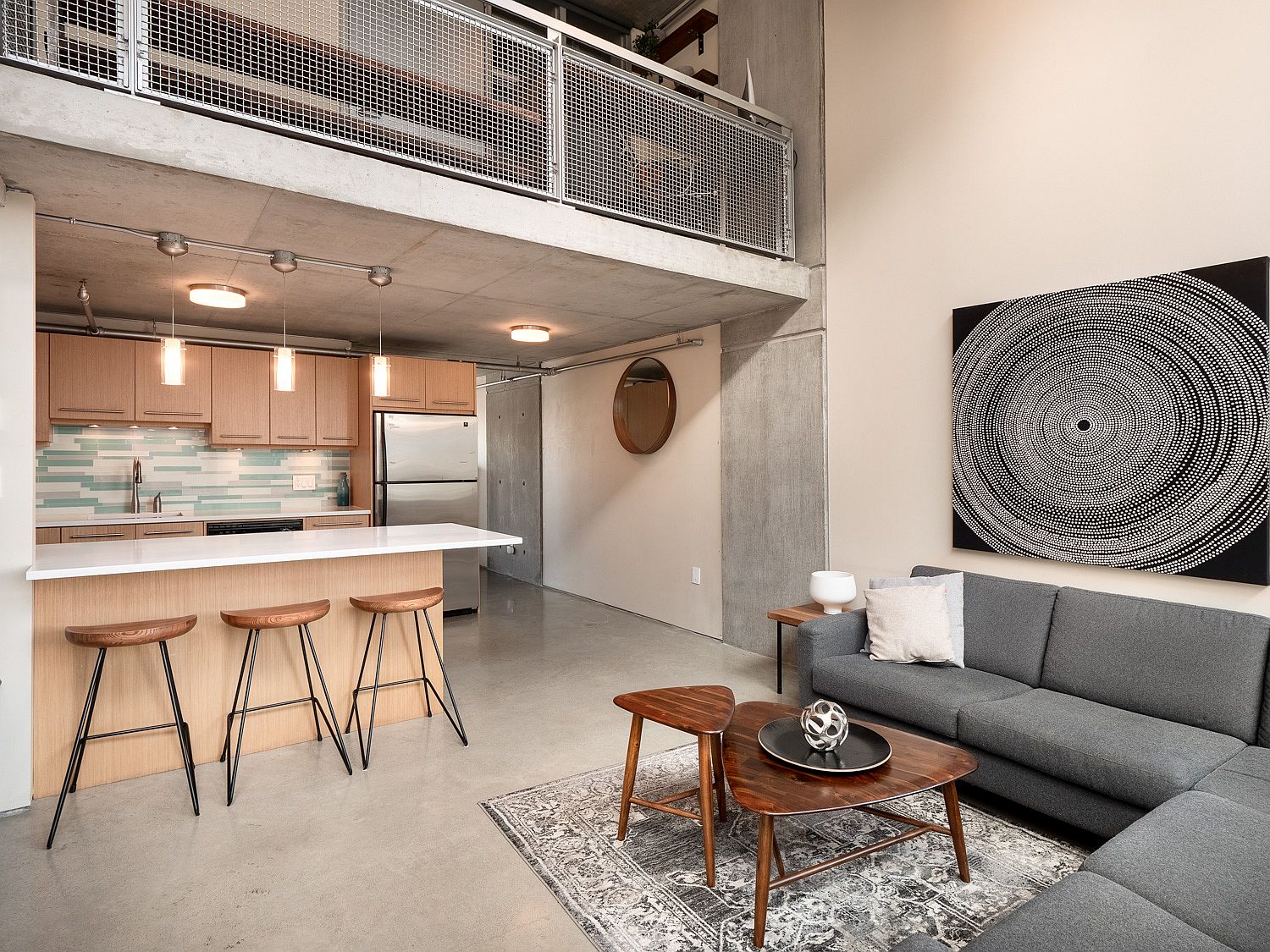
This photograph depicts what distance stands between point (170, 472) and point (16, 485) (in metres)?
3.01

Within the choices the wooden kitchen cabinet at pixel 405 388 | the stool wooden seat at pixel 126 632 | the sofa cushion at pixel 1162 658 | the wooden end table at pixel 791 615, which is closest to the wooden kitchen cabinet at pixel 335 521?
the wooden kitchen cabinet at pixel 405 388

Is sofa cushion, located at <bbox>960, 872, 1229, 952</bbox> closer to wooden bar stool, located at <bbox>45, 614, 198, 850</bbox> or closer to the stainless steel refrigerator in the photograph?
wooden bar stool, located at <bbox>45, 614, 198, 850</bbox>

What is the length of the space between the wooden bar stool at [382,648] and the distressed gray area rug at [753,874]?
78 cm

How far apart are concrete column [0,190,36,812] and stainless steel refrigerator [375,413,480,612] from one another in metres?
3.11

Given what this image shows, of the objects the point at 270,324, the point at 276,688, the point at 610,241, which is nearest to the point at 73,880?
the point at 276,688

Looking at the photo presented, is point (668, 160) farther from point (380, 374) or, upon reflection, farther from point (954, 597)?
point (954, 597)

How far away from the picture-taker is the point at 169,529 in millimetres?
4969

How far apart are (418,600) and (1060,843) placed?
9.32ft

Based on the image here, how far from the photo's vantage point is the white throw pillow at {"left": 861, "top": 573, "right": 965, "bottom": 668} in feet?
10.8

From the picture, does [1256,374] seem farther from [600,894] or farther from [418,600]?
[418,600]

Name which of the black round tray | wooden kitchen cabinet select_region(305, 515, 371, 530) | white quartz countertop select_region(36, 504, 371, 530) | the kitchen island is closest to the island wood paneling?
the kitchen island

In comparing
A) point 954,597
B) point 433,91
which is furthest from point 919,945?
point 433,91

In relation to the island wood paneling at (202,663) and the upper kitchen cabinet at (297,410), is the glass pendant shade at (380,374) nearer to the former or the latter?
the island wood paneling at (202,663)

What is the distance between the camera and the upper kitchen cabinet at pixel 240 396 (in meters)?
5.36
